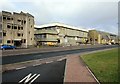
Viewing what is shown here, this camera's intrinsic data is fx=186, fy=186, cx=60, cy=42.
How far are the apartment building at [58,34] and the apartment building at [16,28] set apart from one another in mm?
12725

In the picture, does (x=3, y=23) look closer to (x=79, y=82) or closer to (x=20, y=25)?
(x=20, y=25)

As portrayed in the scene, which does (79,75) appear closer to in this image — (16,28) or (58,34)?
(16,28)

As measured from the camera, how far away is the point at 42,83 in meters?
12.0

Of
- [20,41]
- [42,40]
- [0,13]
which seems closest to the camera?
[0,13]

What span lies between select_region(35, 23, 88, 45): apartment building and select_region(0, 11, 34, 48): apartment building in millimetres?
12725

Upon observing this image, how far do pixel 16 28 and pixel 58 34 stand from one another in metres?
33.4

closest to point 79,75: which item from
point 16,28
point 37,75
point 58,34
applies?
point 37,75

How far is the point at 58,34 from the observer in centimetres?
9831

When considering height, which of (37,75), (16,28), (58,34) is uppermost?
(16,28)

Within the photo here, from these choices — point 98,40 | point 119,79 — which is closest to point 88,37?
point 98,40

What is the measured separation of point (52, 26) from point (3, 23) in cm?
4342

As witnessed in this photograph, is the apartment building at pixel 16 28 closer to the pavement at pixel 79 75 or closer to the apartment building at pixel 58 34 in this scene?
the apartment building at pixel 58 34

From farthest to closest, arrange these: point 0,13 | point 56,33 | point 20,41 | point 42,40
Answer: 1. point 56,33
2. point 42,40
3. point 20,41
4. point 0,13

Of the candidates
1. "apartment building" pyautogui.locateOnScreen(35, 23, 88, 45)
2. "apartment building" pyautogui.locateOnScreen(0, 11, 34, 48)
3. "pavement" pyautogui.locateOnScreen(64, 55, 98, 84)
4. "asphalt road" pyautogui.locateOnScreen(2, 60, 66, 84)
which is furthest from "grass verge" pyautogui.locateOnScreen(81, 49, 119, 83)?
"apartment building" pyautogui.locateOnScreen(35, 23, 88, 45)
